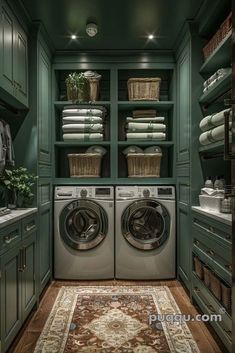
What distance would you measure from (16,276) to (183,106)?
6.96ft

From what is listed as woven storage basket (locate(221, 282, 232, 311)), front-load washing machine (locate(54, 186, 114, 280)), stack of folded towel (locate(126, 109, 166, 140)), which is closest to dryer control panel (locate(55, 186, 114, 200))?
front-load washing machine (locate(54, 186, 114, 280))

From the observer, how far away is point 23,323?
2.29 metres

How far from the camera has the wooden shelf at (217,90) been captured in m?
2.22

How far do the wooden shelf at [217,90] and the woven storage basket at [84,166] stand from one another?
1.24 meters

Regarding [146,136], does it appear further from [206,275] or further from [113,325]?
[113,325]

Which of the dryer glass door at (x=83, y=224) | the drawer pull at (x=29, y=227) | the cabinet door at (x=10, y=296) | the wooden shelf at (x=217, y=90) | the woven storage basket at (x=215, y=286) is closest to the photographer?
the cabinet door at (x=10, y=296)

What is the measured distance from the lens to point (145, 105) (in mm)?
3482

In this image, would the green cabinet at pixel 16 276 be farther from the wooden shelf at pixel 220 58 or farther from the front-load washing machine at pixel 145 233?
the wooden shelf at pixel 220 58

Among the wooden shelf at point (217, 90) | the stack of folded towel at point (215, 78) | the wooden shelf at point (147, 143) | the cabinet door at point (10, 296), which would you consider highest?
the stack of folded towel at point (215, 78)

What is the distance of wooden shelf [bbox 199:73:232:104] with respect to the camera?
2.22 metres

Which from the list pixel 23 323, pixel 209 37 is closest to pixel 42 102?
pixel 209 37

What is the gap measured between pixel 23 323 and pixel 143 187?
1.70 m

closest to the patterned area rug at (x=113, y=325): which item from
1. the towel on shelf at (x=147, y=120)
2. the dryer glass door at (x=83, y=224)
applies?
the dryer glass door at (x=83, y=224)

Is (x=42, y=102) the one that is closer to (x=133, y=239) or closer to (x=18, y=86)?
(x=18, y=86)
